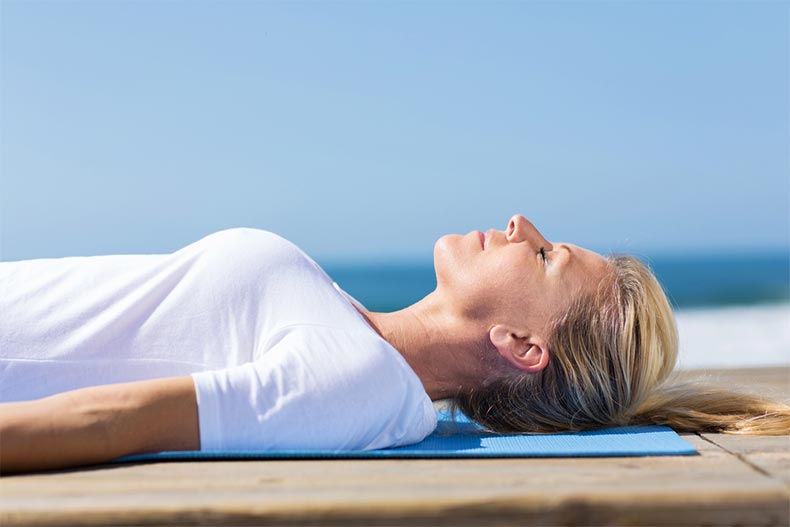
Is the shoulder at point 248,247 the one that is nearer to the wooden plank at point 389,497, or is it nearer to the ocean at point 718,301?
the wooden plank at point 389,497

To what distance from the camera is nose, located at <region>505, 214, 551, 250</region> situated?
2.51 m

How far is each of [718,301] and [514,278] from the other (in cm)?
1490

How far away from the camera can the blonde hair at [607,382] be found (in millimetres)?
2477

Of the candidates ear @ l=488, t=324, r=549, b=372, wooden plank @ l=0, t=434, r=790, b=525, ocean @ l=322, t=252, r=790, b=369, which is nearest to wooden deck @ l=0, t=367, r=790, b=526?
wooden plank @ l=0, t=434, r=790, b=525

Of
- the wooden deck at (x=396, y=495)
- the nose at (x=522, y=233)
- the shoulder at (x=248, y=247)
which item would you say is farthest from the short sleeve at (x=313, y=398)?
the nose at (x=522, y=233)

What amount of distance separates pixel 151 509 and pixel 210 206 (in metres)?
34.7

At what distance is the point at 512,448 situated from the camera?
2070 mm

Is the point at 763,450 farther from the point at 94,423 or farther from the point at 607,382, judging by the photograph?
the point at 94,423

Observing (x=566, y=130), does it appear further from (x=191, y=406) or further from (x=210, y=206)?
(x=191, y=406)

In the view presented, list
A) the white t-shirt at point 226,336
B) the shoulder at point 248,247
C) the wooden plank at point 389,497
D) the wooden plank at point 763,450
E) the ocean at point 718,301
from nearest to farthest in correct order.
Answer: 1. the wooden plank at point 389,497
2. the wooden plank at point 763,450
3. the white t-shirt at point 226,336
4. the shoulder at point 248,247
5. the ocean at point 718,301

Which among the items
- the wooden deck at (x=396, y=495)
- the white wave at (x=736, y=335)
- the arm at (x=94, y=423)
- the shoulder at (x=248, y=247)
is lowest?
the white wave at (x=736, y=335)

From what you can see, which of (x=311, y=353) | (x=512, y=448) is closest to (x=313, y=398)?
(x=311, y=353)

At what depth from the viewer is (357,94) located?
3647 centimetres

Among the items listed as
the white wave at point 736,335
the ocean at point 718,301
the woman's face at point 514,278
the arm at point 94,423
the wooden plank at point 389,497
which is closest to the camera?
the wooden plank at point 389,497
